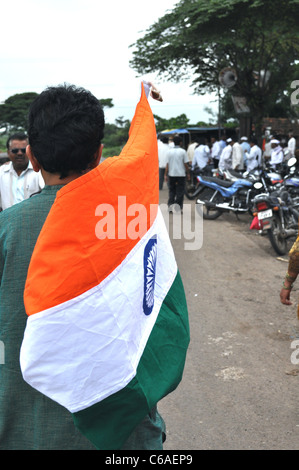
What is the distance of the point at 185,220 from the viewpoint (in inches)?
427

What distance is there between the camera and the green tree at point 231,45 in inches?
639

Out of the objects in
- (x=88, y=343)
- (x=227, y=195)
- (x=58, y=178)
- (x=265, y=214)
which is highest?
(x=58, y=178)

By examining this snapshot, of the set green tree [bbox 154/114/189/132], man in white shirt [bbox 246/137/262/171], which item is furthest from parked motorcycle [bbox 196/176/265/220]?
green tree [bbox 154/114/189/132]

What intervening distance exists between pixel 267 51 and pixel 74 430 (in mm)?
20557

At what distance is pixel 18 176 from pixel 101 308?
11.7ft

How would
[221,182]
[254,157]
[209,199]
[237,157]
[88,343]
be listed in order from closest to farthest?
[88,343]
[221,182]
[209,199]
[254,157]
[237,157]

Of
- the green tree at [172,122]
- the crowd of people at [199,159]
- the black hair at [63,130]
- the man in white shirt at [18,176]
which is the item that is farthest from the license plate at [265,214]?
the green tree at [172,122]

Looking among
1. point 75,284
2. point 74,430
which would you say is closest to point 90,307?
point 75,284

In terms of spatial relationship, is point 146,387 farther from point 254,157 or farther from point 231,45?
point 231,45

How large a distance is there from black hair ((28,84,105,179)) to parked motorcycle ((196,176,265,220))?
8.50 m

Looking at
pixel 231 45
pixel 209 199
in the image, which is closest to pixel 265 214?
pixel 209 199

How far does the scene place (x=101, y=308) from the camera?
1.31 meters

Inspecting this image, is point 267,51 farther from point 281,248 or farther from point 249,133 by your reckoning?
point 281,248

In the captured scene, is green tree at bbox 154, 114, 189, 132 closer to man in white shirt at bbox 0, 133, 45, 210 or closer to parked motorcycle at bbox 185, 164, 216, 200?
A: parked motorcycle at bbox 185, 164, 216, 200
